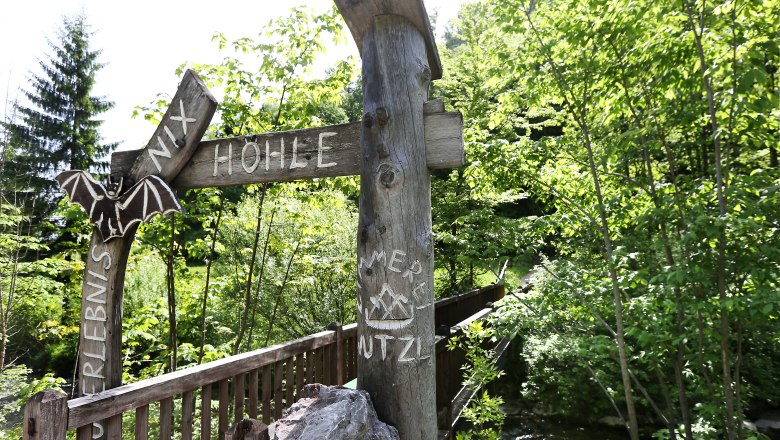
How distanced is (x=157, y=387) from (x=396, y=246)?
1249mm

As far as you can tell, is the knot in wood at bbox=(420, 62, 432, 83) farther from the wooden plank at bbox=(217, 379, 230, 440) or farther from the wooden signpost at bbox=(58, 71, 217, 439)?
the wooden plank at bbox=(217, 379, 230, 440)

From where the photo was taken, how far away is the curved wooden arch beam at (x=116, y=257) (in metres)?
2.59

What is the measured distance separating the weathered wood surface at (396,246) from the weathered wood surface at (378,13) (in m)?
0.04

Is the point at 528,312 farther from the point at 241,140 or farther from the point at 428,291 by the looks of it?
the point at 241,140

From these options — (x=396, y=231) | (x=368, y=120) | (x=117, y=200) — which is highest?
(x=368, y=120)

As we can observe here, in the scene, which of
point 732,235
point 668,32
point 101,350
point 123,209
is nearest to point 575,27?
point 668,32

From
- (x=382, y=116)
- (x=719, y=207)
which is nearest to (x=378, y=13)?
(x=382, y=116)

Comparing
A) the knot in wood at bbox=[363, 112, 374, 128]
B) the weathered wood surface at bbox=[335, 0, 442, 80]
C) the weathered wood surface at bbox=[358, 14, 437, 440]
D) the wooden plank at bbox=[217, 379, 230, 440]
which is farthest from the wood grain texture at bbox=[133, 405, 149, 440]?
the weathered wood surface at bbox=[335, 0, 442, 80]

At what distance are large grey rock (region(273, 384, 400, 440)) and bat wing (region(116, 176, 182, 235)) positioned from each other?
136 centimetres

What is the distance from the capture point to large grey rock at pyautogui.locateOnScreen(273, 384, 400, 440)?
5.49ft

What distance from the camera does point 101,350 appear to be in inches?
102

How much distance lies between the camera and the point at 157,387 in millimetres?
1985

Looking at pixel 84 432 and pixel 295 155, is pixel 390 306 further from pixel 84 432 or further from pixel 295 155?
pixel 84 432

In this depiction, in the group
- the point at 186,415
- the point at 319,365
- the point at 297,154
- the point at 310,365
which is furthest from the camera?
the point at 319,365
